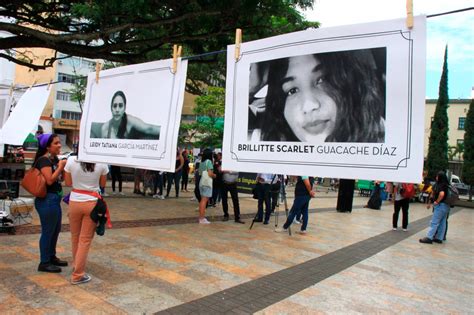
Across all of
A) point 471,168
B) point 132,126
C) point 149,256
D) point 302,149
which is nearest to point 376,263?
point 149,256

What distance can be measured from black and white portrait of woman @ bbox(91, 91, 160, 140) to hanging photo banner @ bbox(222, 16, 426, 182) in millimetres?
1007

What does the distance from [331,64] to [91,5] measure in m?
6.69

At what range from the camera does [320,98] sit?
325 centimetres

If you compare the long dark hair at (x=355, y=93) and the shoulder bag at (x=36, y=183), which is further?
the shoulder bag at (x=36, y=183)

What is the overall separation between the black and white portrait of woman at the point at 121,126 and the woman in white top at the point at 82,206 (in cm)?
44

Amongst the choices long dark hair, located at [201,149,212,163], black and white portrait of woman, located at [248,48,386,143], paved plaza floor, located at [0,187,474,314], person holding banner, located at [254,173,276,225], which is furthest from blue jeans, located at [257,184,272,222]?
black and white portrait of woman, located at [248,48,386,143]

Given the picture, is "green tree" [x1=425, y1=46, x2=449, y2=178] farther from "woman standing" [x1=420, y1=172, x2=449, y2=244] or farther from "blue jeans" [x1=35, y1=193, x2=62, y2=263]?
"blue jeans" [x1=35, y1=193, x2=62, y2=263]

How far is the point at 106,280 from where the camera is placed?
478cm

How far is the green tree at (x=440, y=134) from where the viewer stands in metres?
31.8

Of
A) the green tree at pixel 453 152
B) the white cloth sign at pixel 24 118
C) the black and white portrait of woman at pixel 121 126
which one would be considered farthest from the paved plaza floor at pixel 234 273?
the green tree at pixel 453 152

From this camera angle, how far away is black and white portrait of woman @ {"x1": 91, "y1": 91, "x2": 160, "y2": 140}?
425 cm

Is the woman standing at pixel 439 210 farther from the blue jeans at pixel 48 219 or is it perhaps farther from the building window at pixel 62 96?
the building window at pixel 62 96

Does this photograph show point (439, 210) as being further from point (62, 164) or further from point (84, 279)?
point (62, 164)

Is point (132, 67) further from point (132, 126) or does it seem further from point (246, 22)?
point (246, 22)
